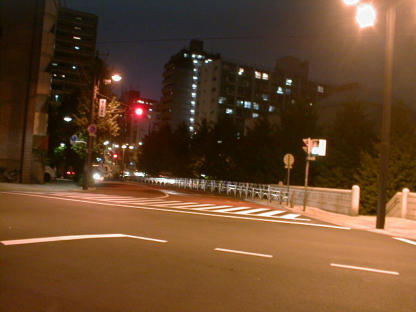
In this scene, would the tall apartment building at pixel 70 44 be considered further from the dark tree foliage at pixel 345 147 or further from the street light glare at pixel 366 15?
the street light glare at pixel 366 15

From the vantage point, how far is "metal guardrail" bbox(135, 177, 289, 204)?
28.1 m

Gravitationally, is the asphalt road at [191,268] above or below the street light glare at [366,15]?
below

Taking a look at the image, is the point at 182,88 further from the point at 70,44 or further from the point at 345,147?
the point at 345,147

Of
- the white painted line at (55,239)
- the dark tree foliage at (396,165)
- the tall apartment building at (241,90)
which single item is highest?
the tall apartment building at (241,90)

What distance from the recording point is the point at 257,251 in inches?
367

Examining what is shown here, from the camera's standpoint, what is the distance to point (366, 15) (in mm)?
14578

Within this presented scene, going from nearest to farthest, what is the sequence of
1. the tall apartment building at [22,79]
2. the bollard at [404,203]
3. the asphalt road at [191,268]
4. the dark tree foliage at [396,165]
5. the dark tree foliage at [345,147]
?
1. the asphalt road at [191,268]
2. the bollard at [404,203]
3. the dark tree foliage at [396,165]
4. the tall apartment building at [22,79]
5. the dark tree foliage at [345,147]

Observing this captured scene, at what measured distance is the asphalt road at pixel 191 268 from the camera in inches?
223

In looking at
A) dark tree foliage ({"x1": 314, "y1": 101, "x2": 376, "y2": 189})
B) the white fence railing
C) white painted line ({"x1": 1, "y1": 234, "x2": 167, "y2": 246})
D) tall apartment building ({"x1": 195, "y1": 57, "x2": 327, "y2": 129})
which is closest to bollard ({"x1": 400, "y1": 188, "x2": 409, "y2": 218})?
the white fence railing

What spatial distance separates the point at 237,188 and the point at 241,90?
70.7 metres

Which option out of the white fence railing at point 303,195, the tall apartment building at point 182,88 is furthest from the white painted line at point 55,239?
the tall apartment building at point 182,88

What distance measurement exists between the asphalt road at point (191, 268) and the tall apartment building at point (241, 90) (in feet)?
294

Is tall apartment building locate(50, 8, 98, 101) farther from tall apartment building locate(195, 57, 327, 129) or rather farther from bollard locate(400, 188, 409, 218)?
bollard locate(400, 188, 409, 218)

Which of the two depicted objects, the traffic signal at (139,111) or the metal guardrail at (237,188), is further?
the metal guardrail at (237,188)
